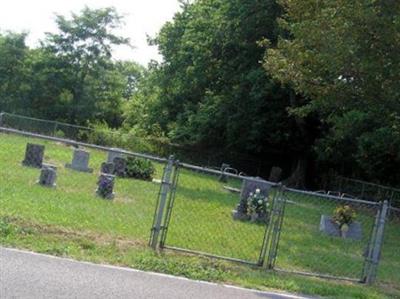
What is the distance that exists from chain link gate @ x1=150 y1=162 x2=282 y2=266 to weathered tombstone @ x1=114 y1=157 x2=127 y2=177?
3.38 meters

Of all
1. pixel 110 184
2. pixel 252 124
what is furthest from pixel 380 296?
pixel 252 124

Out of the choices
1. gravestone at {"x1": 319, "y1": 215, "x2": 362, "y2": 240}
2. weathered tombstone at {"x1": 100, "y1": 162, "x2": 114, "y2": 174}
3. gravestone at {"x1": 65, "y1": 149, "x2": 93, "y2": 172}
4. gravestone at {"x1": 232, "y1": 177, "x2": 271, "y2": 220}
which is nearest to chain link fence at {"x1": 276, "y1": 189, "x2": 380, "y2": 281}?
gravestone at {"x1": 319, "y1": 215, "x2": 362, "y2": 240}

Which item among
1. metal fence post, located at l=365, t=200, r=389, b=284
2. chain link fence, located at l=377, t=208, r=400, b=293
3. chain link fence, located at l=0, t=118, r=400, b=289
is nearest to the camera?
metal fence post, located at l=365, t=200, r=389, b=284

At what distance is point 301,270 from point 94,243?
3.70m

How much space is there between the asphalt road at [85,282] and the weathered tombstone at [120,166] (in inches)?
597

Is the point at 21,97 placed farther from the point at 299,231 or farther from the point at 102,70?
the point at 299,231

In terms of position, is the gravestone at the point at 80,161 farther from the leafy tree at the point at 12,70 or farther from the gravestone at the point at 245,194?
the leafy tree at the point at 12,70

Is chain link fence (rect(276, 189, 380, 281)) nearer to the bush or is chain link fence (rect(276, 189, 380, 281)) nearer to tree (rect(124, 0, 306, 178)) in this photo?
the bush

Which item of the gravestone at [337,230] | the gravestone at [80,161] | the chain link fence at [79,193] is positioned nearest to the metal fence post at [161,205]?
the chain link fence at [79,193]

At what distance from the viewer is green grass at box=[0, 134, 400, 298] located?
30.5ft

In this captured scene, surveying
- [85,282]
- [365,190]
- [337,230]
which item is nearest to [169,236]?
[85,282]

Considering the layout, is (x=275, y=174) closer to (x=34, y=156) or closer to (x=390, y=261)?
(x=34, y=156)

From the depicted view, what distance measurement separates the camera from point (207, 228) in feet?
45.9

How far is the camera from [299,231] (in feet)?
56.4
